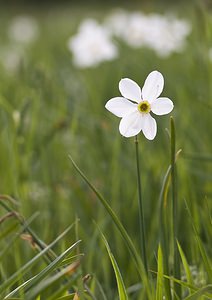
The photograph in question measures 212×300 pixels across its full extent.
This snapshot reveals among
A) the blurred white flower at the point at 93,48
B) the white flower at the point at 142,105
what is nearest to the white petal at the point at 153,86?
the white flower at the point at 142,105

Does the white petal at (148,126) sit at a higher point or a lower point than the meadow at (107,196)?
higher

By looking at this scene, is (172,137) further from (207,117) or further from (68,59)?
(68,59)

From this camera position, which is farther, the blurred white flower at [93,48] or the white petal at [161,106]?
the blurred white flower at [93,48]

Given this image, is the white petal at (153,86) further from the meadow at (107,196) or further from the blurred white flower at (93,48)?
the blurred white flower at (93,48)

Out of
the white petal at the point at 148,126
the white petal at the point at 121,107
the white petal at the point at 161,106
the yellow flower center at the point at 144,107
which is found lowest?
the white petal at the point at 148,126

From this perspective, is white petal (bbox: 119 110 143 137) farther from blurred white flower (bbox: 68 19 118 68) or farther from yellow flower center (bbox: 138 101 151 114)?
blurred white flower (bbox: 68 19 118 68)

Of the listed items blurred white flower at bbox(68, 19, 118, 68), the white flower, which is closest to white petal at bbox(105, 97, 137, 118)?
the white flower

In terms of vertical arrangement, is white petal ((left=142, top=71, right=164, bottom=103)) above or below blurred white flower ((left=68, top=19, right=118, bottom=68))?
below

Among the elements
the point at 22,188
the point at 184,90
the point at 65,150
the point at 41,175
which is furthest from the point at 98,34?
the point at 22,188
